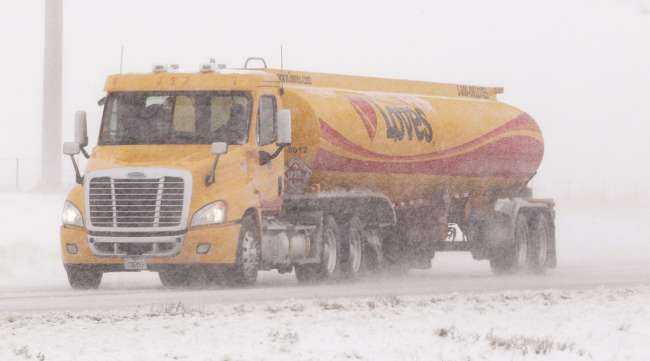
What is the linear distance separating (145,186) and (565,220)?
2979cm

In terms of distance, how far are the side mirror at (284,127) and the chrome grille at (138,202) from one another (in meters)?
1.71

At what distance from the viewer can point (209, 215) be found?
73.2ft

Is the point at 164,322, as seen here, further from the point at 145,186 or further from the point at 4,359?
the point at 145,186

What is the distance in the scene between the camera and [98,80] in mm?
87375

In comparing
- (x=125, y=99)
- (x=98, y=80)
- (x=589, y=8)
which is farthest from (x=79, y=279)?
(x=589, y=8)

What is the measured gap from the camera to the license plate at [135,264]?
876 inches

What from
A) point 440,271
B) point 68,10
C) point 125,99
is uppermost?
point 68,10

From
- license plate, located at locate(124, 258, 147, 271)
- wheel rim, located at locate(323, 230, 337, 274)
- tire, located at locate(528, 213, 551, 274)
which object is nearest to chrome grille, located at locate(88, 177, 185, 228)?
license plate, located at locate(124, 258, 147, 271)

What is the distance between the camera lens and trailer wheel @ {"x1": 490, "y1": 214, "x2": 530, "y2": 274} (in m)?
30.8

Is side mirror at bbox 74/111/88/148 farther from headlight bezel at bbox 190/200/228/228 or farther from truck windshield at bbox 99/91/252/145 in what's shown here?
headlight bezel at bbox 190/200/228/228

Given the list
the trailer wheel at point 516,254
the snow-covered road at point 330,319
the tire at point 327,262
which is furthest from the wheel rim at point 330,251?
the trailer wheel at point 516,254

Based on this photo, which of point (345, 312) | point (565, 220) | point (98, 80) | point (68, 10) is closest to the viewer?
point (345, 312)

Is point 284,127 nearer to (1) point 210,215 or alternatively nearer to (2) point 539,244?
(1) point 210,215

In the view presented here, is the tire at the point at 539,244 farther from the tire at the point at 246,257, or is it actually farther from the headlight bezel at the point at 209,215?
the headlight bezel at the point at 209,215
